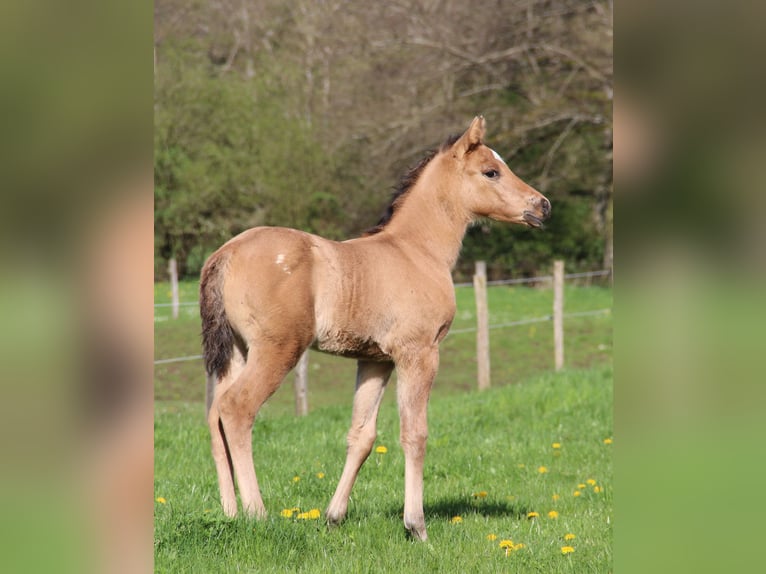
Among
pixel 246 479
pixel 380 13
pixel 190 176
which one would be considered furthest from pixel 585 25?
pixel 246 479

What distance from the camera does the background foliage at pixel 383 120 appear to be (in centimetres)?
2248

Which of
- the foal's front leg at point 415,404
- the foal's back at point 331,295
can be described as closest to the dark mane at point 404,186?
the foal's back at point 331,295

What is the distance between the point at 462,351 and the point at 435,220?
39.9 feet

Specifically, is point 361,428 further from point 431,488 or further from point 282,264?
point 431,488

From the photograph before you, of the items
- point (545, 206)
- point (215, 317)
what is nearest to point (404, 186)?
point (545, 206)

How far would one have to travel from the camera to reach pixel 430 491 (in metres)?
6.45

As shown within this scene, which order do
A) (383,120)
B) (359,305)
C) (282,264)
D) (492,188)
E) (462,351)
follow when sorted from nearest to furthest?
(282,264)
(359,305)
(492,188)
(462,351)
(383,120)

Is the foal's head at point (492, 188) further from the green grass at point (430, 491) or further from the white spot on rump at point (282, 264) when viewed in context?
the green grass at point (430, 491)

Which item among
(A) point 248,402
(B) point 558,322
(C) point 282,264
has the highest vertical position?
(C) point 282,264

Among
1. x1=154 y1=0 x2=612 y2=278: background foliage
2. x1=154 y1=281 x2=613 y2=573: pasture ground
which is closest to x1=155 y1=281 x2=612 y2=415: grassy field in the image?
x1=154 y1=281 x2=613 y2=573: pasture ground

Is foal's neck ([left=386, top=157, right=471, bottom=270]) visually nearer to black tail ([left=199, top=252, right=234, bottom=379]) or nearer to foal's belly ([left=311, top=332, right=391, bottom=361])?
foal's belly ([left=311, top=332, right=391, bottom=361])

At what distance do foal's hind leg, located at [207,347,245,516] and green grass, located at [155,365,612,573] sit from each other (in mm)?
154

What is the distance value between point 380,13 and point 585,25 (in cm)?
640

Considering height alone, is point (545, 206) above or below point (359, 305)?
above
